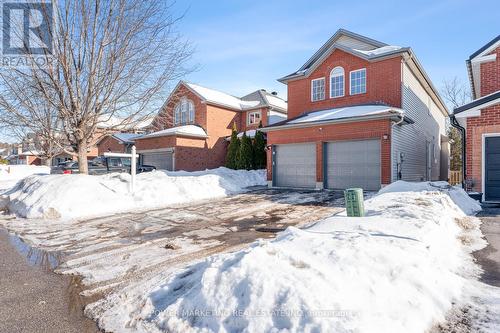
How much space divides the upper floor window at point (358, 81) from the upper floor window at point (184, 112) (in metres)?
14.5

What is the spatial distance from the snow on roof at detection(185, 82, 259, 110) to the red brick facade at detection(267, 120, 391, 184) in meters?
9.85

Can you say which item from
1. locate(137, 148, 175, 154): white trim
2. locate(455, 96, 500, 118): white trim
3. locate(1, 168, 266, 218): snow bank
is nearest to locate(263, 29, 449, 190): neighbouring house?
locate(455, 96, 500, 118): white trim

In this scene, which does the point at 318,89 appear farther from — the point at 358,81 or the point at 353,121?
the point at 353,121

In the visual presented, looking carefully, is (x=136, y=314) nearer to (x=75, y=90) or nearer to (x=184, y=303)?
(x=184, y=303)

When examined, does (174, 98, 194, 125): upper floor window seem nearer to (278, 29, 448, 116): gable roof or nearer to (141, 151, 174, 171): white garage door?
(141, 151, 174, 171): white garage door

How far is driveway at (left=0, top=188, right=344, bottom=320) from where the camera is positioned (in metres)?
4.50

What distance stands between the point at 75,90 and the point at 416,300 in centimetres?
1285

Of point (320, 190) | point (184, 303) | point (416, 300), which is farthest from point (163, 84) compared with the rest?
point (416, 300)

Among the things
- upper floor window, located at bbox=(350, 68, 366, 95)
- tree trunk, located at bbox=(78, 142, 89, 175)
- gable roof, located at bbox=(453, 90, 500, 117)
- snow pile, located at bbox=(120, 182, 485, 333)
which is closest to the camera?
snow pile, located at bbox=(120, 182, 485, 333)

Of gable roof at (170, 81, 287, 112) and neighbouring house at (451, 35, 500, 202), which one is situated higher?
gable roof at (170, 81, 287, 112)

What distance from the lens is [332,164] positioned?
14797 mm

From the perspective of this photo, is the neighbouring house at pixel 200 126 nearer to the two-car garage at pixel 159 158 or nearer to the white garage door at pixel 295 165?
the two-car garage at pixel 159 158

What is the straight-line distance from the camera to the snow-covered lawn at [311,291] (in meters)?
2.69

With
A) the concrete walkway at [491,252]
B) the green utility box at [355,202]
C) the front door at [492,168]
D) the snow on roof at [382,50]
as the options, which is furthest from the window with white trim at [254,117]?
the green utility box at [355,202]
